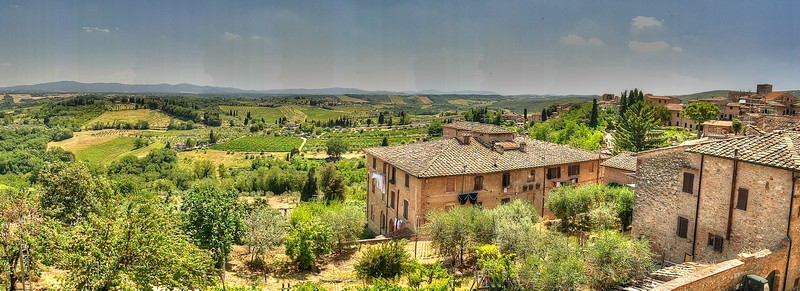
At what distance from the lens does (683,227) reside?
21047mm

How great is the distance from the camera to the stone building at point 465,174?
3073 cm

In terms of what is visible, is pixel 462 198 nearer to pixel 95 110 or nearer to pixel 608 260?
pixel 608 260

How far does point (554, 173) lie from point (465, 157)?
24.6 ft

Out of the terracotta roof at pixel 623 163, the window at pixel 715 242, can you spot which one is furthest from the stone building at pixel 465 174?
the window at pixel 715 242

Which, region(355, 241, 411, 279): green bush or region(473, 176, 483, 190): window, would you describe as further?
region(473, 176, 483, 190): window

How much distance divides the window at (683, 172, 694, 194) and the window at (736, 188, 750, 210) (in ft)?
5.95

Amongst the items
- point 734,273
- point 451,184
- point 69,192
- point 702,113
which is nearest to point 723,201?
point 734,273

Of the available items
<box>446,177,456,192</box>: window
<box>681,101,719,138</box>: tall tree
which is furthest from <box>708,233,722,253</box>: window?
<box>681,101,719,138</box>: tall tree

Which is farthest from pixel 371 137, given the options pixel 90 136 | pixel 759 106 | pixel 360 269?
pixel 360 269

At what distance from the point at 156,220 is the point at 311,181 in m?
66.2

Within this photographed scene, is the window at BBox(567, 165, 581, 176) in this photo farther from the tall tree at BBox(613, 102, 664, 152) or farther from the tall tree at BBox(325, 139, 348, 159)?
the tall tree at BBox(325, 139, 348, 159)

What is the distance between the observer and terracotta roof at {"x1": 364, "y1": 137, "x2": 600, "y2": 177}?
1235 inches

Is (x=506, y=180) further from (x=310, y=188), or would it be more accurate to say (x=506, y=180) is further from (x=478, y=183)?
(x=310, y=188)

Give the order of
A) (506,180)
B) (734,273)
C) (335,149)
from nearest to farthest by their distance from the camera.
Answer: (734,273) < (506,180) < (335,149)
